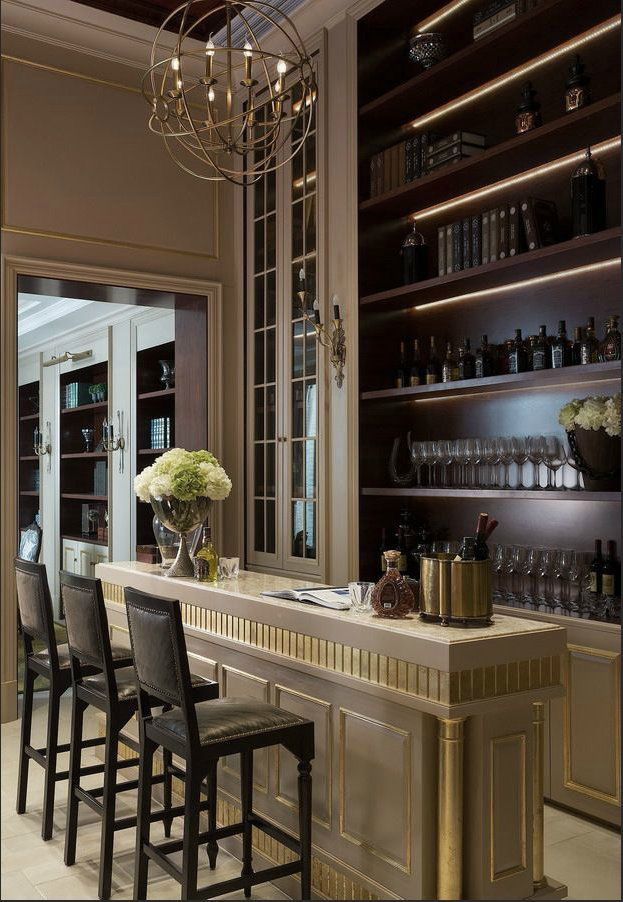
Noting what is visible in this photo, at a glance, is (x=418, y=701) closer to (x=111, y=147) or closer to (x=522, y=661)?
(x=522, y=661)

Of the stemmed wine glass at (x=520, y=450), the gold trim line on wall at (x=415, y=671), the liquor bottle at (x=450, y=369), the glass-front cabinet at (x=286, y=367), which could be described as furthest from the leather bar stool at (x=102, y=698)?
the liquor bottle at (x=450, y=369)

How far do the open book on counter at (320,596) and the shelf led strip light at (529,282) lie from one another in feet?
6.25

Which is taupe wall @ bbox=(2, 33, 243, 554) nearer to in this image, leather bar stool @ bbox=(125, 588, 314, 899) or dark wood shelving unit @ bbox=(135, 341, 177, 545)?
dark wood shelving unit @ bbox=(135, 341, 177, 545)

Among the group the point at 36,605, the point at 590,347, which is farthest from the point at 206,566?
the point at 590,347

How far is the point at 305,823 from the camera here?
7.72ft

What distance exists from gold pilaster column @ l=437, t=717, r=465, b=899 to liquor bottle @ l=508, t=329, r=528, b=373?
2.06 metres

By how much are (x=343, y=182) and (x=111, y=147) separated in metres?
1.52

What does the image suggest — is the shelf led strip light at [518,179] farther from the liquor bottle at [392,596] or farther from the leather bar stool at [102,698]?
the leather bar stool at [102,698]

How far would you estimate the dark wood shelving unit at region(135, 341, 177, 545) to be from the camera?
6.94 metres

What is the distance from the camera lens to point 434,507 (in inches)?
181

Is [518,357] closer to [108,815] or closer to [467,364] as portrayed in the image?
[467,364]

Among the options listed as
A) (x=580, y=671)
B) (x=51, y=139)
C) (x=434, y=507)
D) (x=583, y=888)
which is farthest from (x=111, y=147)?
(x=583, y=888)

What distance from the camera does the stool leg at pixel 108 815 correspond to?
2.62 meters

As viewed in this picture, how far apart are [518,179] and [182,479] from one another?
7.30 feet
